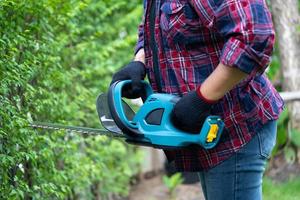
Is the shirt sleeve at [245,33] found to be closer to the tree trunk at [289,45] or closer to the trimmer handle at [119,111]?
the trimmer handle at [119,111]

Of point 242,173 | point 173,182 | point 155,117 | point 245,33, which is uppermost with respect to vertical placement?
point 245,33

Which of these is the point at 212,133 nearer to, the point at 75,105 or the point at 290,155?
the point at 75,105

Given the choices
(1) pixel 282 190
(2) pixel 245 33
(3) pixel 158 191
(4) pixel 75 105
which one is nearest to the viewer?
(2) pixel 245 33

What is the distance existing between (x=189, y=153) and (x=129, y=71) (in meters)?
0.45

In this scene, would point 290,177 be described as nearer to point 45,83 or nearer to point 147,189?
point 147,189

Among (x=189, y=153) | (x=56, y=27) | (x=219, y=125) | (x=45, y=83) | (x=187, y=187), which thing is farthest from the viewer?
(x=187, y=187)

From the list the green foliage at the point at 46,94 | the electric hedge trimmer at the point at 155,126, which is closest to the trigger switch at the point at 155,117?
the electric hedge trimmer at the point at 155,126

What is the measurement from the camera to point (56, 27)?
4.17 m

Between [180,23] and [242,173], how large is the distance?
0.61 m

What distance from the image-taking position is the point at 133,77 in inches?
107

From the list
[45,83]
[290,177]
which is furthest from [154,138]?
[290,177]

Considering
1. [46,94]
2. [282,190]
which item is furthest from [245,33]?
[282,190]

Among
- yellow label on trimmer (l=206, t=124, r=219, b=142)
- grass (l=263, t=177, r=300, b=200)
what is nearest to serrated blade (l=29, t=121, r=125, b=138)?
yellow label on trimmer (l=206, t=124, r=219, b=142)

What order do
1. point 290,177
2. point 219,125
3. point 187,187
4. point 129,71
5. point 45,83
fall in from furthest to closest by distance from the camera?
1. point 187,187
2. point 290,177
3. point 45,83
4. point 129,71
5. point 219,125
